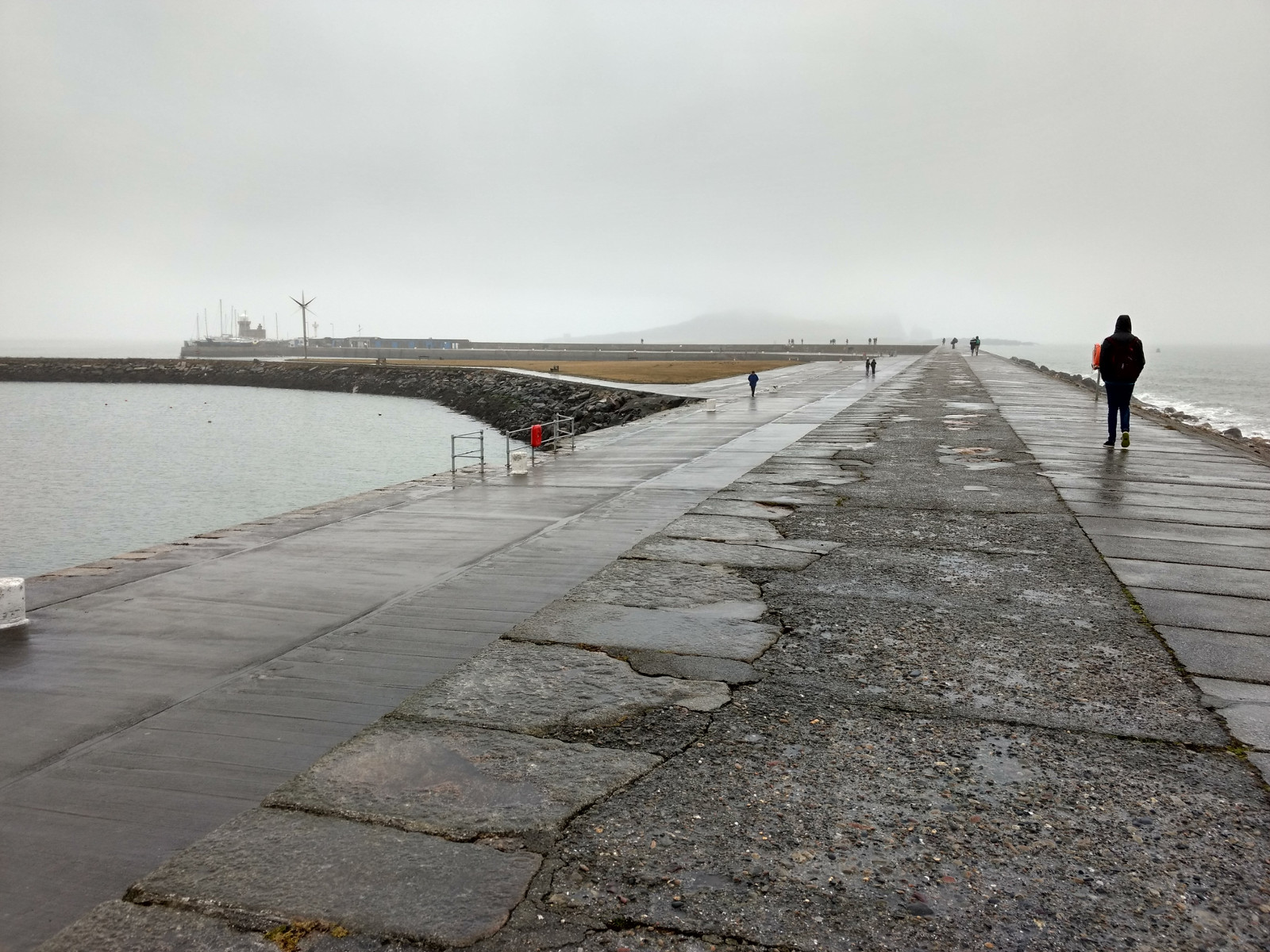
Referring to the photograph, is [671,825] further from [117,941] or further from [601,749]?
[117,941]

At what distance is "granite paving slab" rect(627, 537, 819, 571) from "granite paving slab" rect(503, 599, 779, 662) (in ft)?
5.22

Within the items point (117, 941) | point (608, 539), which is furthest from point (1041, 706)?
point (608, 539)

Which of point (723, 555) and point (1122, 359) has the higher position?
point (1122, 359)

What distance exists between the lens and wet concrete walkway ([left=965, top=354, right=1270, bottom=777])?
207 inches

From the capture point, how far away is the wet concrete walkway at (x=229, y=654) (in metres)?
3.62

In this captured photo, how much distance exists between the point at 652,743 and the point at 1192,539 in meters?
7.09

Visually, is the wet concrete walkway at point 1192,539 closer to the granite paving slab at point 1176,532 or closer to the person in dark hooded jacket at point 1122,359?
the granite paving slab at point 1176,532

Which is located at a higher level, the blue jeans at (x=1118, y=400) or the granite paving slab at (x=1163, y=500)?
the blue jeans at (x=1118, y=400)

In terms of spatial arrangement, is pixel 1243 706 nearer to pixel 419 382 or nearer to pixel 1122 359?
pixel 1122 359

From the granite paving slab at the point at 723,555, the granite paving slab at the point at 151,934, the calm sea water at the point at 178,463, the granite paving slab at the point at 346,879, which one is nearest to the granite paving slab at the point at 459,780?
the granite paving slab at the point at 346,879

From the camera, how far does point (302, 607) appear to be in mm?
6781

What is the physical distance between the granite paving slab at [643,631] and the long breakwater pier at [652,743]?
0.04 metres

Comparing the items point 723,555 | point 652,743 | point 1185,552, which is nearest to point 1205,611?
point 1185,552

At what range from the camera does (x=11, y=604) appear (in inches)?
245
